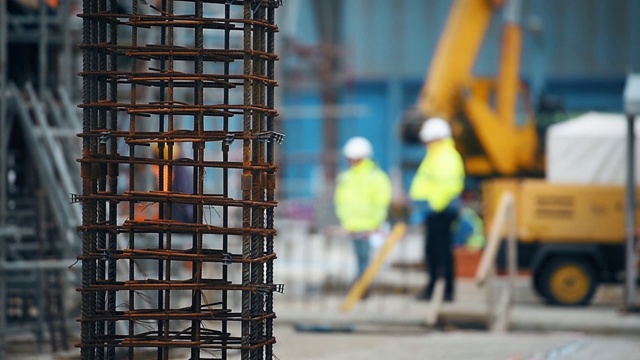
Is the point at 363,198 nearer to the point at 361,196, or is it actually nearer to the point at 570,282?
the point at 361,196

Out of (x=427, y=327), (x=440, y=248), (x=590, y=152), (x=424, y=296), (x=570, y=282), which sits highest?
(x=590, y=152)

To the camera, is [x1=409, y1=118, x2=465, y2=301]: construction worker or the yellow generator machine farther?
the yellow generator machine

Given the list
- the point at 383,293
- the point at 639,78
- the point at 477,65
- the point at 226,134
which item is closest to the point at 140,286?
the point at 226,134

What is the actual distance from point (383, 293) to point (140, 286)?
40.8 feet

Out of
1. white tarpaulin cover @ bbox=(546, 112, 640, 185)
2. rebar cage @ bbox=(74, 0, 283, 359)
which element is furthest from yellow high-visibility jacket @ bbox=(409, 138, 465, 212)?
rebar cage @ bbox=(74, 0, 283, 359)

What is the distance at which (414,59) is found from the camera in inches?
2263

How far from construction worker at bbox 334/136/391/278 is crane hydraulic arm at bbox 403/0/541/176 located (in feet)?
18.8

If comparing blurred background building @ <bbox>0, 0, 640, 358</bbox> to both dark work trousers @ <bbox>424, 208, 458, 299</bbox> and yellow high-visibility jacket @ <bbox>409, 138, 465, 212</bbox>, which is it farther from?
yellow high-visibility jacket @ <bbox>409, 138, 465, 212</bbox>

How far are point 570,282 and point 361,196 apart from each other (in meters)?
3.36

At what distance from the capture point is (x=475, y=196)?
29.3 meters

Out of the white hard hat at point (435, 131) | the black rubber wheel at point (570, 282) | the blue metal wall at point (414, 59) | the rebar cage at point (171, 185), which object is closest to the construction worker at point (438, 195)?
the white hard hat at point (435, 131)

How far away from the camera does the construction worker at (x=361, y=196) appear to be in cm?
1928

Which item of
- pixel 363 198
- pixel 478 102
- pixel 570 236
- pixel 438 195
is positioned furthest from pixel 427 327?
pixel 478 102

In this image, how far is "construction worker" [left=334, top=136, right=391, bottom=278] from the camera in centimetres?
1928
